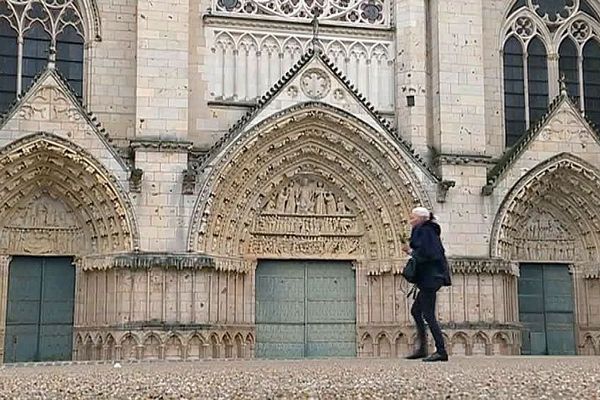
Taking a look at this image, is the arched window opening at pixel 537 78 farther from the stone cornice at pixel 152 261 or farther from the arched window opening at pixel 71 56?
the arched window opening at pixel 71 56

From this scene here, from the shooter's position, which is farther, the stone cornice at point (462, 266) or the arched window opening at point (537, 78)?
the arched window opening at point (537, 78)

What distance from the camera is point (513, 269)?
19.5 metres

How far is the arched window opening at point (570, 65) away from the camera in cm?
2119

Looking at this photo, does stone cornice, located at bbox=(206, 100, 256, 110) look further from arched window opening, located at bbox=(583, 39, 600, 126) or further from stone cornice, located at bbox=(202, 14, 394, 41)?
arched window opening, located at bbox=(583, 39, 600, 126)

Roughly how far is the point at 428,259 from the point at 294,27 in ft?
32.4

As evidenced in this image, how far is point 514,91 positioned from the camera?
68.8 feet

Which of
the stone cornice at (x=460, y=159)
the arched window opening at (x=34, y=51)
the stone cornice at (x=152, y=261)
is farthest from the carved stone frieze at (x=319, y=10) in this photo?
the stone cornice at (x=152, y=261)

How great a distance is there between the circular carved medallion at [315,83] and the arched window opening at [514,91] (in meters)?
4.54

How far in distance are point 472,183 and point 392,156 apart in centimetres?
175

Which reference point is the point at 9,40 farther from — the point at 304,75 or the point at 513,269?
the point at 513,269

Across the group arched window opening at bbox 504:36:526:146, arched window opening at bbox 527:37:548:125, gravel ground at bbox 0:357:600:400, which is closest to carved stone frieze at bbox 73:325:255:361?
arched window opening at bbox 504:36:526:146

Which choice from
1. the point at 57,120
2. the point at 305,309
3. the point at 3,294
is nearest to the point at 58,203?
the point at 57,120

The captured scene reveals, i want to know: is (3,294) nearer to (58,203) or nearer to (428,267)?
(58,203)

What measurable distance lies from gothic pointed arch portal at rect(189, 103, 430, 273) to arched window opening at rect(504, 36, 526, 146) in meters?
3.35
